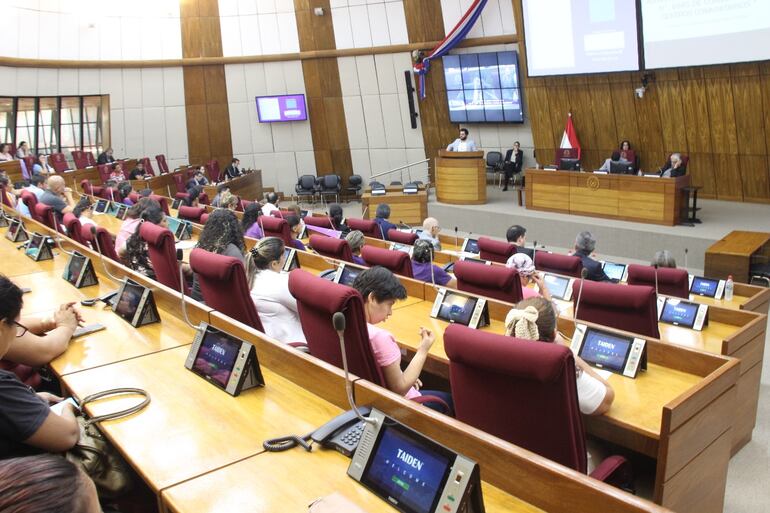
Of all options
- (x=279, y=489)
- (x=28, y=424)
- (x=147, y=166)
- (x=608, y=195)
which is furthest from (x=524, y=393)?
(x=147, y=166)

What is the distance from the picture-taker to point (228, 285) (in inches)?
114

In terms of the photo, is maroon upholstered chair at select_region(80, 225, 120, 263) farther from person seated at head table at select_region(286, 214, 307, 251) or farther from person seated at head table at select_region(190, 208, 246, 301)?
person seated at head table at select_region(286, 214, 307, 251)

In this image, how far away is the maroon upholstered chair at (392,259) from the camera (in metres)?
4.13

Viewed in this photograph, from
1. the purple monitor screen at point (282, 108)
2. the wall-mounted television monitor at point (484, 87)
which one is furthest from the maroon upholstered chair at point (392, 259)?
the purple monitor screen at point (282, 108)

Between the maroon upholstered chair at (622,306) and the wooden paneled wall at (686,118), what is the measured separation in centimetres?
710

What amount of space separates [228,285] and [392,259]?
→ 4.89ft

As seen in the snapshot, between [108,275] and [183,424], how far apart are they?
2.11m

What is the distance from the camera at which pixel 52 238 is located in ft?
15.7

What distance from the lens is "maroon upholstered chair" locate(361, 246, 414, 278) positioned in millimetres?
4133

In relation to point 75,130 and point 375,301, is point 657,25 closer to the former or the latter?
point 375,301

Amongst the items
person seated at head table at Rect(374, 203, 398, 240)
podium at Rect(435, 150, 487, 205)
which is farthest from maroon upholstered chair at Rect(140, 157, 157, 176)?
person seated at head table at Rect(374, 203, 398, 240)

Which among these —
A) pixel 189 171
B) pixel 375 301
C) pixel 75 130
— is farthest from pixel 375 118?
pixel 375 301

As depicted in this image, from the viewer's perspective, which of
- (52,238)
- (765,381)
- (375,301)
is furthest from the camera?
(52,238)

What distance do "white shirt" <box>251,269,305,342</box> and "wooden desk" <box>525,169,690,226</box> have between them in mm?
6749
